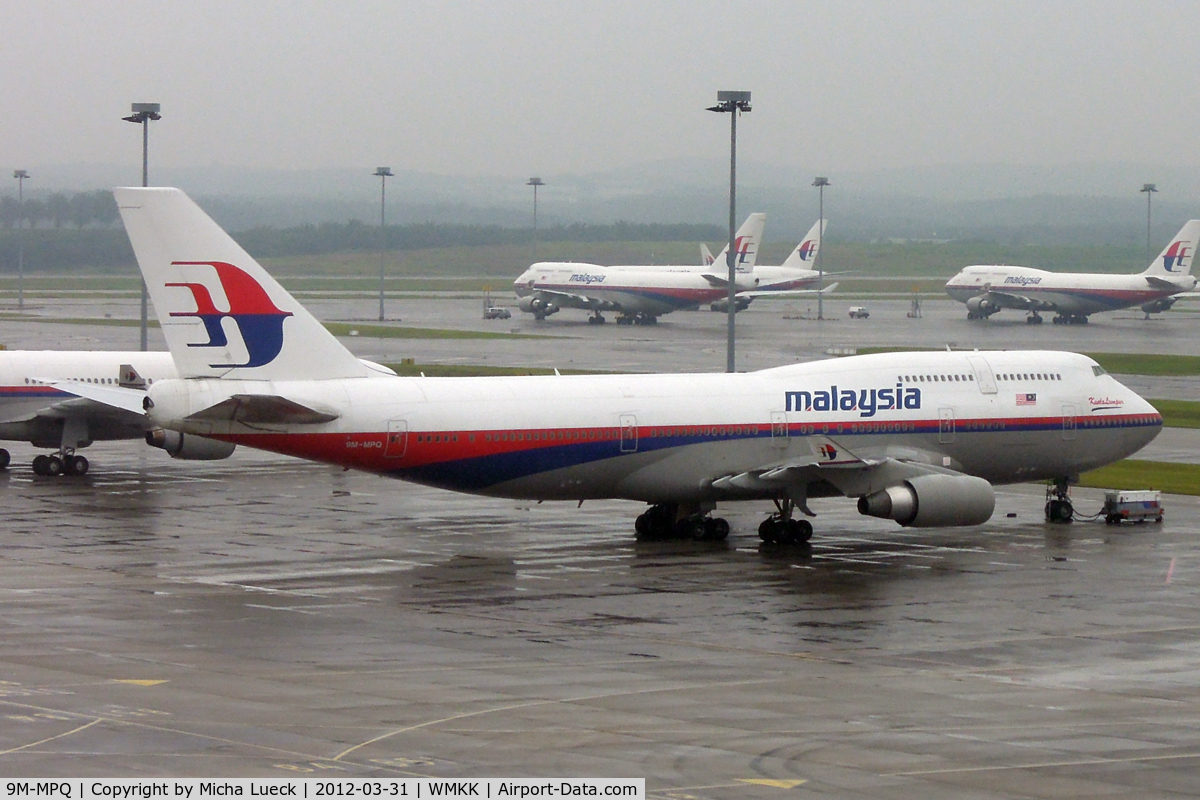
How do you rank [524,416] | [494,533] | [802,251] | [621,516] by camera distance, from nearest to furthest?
[524,416]
[494,533]
[621,516]
[802,251]


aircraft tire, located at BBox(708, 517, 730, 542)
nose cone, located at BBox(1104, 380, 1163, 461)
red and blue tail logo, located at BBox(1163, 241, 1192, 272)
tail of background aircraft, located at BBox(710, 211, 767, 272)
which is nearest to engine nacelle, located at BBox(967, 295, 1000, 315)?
red and blue tail logo, located at BBox(1163, 241, 1192, 272)

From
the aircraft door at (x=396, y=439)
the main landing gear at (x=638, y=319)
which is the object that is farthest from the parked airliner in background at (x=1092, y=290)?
the aircraft door at (x=396, y=439)

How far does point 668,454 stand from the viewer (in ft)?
137

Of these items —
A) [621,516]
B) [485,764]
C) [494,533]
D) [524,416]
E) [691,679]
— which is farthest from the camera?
[621,516]

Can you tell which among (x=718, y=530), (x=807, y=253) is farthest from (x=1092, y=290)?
(x=718, y=530)

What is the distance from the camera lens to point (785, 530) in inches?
1656

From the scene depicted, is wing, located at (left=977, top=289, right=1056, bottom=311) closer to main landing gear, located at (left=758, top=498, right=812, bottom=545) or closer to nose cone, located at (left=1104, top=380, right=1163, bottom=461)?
nose cone, located at (left=1104, top=380, right=1163, bottom=461)

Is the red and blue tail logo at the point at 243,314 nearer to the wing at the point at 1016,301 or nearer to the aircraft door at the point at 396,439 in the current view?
the aircraft door at the point at 396,439

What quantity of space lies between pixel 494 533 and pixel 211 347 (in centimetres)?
924

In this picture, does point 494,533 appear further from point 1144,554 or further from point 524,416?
point 1144,554

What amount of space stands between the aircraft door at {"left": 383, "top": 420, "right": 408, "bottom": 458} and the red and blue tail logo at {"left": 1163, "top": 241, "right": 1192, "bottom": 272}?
121127 millimetres

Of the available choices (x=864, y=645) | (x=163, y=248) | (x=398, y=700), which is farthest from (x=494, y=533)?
(x=398, y=700)

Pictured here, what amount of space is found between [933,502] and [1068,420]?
23.6 feet

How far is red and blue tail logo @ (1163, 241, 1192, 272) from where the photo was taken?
147625mm
